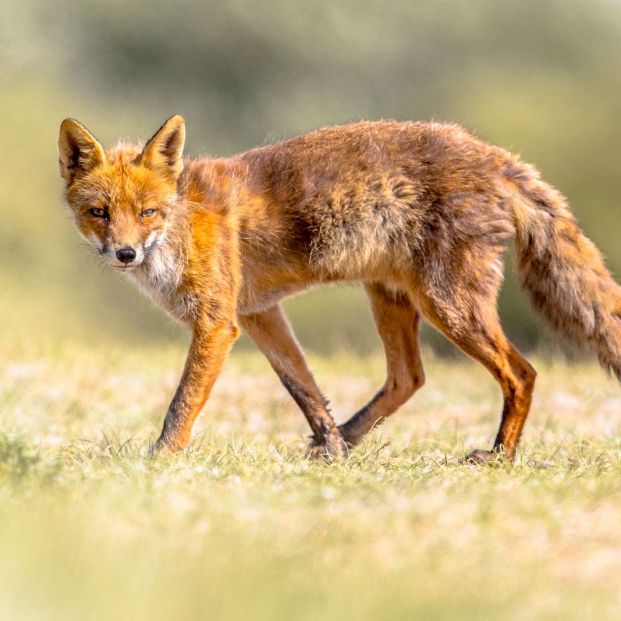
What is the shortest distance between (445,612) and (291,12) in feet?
74.1

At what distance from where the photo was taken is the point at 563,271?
6.19 metres

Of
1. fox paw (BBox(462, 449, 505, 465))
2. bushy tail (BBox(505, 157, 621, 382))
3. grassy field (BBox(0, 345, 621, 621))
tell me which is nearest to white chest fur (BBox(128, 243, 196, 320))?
grassy field (BBox(0, 345, 621, 621))

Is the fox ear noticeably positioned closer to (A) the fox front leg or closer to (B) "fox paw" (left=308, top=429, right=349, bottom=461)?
(A) the fox front leg

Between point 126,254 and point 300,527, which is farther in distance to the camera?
point 126,254

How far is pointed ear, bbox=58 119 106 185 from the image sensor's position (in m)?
6.03

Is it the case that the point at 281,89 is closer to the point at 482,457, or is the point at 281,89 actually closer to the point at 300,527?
the point at 482,457

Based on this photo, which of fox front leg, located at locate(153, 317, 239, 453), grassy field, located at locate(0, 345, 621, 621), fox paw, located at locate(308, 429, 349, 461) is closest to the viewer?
grassy field, located at locate(0, 345, 621, 621)

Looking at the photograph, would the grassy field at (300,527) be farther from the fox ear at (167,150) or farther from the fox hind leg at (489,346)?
the fox ear at (167,150)

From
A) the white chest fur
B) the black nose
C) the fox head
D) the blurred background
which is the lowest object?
the blurred background

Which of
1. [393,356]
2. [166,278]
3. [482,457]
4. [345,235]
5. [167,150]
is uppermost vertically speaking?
[167,150]

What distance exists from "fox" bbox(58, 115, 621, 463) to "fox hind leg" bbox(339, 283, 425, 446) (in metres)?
0.35

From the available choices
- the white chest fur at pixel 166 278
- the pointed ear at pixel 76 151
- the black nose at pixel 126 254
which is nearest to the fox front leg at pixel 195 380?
the white chest fur at pixel 166 278

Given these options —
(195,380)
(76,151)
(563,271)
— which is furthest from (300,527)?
(76,151)

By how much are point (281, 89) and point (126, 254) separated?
17.2m
